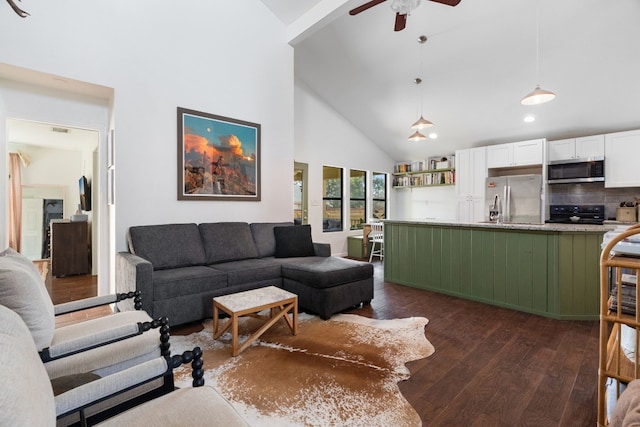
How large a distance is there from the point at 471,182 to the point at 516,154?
0.90 m

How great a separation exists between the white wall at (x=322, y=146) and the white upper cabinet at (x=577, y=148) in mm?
3429

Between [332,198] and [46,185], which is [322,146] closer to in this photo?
[332,198]

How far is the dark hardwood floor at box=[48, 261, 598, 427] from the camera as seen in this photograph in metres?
1.67

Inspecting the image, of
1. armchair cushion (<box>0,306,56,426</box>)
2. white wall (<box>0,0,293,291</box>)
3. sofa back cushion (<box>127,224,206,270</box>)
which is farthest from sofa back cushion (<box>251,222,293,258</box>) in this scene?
armchair cushion (<box>0,306,56,426</box>)

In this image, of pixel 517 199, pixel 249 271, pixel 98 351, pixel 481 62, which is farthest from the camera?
pixel 517 199

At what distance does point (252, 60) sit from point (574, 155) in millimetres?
5351

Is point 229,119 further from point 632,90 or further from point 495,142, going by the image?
point 632,90

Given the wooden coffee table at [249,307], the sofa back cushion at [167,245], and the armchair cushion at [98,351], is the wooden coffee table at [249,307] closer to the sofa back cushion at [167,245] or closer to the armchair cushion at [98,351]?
the armchair cushion at [98,351]

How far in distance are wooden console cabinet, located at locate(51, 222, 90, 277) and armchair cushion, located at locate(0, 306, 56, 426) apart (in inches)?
204

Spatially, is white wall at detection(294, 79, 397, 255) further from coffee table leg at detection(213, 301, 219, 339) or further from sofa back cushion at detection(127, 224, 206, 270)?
coffee table leg at detection(213, 301, 219, 339)

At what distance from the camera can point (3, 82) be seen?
119 inches

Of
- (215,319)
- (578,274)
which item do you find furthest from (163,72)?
(578,274)

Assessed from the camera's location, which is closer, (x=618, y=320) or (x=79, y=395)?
(x=79, y=395)

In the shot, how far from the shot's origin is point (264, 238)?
4020mm
